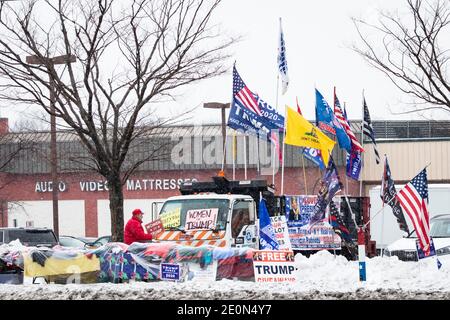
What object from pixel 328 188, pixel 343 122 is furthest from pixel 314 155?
pixel 328 188

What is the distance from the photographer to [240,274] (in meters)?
15.0

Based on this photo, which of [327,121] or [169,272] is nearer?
[169,272]

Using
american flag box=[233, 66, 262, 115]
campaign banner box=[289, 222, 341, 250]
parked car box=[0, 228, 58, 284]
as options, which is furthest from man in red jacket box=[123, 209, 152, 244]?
parked car box=[0, 228, 58, 284]

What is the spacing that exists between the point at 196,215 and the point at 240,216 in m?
0.98

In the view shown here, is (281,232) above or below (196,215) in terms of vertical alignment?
below

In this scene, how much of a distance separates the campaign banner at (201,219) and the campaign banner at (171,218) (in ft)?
0.66

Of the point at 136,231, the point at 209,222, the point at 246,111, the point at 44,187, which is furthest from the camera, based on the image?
the point at 44,187

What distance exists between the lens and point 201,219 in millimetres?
17984

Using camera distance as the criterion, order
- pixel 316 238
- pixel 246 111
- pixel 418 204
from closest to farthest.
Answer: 1. pixel 418 204
2. pixel 316 238
3. pixel 246 111

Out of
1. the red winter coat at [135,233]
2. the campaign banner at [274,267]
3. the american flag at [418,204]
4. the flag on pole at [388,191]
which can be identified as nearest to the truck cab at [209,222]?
the red winter coat at [135,233]

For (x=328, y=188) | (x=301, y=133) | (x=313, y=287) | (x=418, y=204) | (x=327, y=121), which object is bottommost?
(x=313, y=287)

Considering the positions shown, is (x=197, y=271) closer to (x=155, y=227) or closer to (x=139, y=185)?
(x=155, y=227)

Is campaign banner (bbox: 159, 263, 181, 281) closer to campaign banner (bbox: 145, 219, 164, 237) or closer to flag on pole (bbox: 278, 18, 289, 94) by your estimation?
campaign banner (bbox: 145, 219, 164, 237)

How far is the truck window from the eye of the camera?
1800 cm
